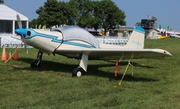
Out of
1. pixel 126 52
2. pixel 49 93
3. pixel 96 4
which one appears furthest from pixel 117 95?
pixel 96 4

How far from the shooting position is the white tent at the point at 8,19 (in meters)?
34.3

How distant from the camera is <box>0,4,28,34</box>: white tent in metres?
34.3

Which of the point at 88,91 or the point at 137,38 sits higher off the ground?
the point at 137,38

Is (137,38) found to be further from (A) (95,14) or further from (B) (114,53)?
(A) (95,14)

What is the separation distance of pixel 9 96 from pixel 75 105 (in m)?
1.83

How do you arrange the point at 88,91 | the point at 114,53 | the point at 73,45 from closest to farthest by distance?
the point at 88,91
the point at 114,53
the point at 73,45

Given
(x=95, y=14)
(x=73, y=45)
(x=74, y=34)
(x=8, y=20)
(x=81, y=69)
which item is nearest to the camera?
(x=81, y=69)

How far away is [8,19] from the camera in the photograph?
3422 cm

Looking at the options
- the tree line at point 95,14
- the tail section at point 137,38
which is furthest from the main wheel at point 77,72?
the tree line at point 95,14

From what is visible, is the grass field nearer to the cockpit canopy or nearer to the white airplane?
the white airplane

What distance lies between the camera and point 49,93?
730cm

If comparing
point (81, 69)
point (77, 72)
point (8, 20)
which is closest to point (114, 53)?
point (81, 69)

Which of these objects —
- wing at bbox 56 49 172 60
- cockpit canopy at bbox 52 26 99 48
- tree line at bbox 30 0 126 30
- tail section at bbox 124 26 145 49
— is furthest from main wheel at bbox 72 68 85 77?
tree line at bbox 30 0 126 30

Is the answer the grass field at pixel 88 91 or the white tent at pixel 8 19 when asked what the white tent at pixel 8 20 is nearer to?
the white tent at pixel 8 19
